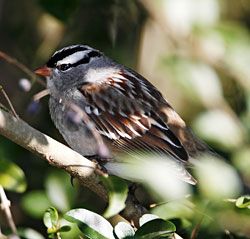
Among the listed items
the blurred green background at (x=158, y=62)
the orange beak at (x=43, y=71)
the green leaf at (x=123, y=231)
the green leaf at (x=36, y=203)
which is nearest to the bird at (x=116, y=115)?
the orange beak at (x=43, y=71)

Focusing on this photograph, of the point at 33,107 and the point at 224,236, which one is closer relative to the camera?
the point at 33,107

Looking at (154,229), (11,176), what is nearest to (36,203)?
(11,176)

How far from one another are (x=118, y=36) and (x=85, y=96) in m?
1.12

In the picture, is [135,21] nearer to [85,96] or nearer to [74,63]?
[74,63]

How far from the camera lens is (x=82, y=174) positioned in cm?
262

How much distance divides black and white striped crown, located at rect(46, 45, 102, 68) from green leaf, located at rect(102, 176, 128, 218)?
142 cm

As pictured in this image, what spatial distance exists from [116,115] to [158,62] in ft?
1.00

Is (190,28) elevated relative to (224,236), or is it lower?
elevated

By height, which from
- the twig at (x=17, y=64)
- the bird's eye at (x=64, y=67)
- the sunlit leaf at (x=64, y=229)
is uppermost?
the twig at (x=17, y=64)

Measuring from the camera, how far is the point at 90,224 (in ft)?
7.63

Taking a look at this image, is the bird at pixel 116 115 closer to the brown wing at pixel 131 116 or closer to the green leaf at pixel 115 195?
the brown wing at pixel 131 116

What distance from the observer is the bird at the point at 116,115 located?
3400 mm

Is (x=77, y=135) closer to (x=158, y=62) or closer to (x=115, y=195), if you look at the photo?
(x=158, y=62)

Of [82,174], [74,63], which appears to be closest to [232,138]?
[82,174]
